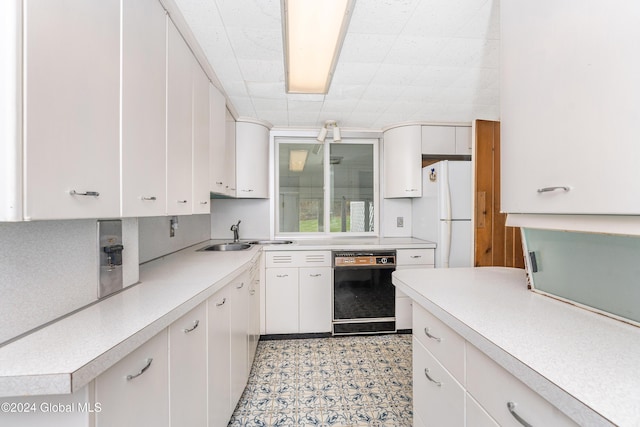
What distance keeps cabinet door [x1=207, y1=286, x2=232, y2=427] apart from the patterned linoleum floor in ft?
1.03

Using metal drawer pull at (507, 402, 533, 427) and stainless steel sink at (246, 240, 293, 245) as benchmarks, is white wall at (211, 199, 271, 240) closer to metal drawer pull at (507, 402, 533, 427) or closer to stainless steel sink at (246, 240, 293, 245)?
stainless steel sink at (246, 240, 293, 245)

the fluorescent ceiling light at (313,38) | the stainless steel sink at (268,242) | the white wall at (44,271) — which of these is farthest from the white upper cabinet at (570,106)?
the stainless steel sink at (268,242)

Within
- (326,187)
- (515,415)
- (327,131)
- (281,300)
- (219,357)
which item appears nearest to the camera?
(515,415)

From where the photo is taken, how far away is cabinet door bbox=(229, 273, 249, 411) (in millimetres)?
1629

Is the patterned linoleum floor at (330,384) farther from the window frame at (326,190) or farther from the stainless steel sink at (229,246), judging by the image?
the window frame at (326,190)

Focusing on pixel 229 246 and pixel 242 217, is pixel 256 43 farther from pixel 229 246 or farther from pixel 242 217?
pixel 242 217

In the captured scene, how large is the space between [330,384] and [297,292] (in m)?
0.94

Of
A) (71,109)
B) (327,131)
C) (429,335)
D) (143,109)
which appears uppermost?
(327,131)

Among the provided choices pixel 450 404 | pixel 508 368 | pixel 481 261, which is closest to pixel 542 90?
pixel 508 368

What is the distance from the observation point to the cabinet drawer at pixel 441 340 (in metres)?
0.96

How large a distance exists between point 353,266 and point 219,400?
1676 mm

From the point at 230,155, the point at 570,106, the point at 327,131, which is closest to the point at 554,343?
the point at 570,106

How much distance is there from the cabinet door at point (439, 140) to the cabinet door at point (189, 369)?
286cm

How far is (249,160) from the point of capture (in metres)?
3.00
